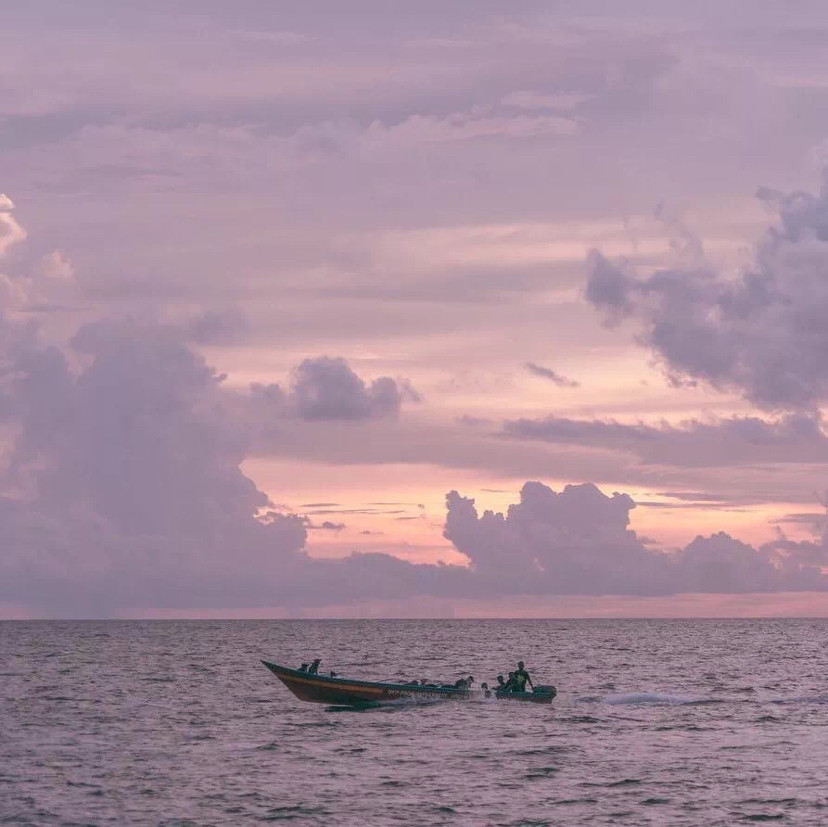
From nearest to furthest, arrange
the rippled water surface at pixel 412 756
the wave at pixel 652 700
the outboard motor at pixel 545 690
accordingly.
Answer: the rippled water surface at pixel 412 756
the outboard motor at pixel 545 690
the wave at pixel 652 700

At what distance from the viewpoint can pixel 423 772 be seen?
54469 mm

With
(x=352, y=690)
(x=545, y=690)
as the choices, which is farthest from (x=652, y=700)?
(x=352, y=690)

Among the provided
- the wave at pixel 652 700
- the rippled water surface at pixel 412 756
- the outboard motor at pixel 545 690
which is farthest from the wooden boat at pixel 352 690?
the wave at pixel 652 700

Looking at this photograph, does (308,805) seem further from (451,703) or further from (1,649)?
(1,649)

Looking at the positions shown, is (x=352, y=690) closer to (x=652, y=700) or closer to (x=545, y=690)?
(x=545, y=690)

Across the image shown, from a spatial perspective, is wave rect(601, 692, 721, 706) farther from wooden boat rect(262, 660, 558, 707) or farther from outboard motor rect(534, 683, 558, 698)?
Result: wooden boat rect(262, 660, 558, 707)

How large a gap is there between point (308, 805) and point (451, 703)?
115ft

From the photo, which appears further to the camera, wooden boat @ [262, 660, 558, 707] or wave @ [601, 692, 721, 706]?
wave @ [601, 692, 721, 706]

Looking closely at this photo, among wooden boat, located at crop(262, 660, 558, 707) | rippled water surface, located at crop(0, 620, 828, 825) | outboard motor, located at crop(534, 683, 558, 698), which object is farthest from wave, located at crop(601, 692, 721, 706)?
wooden boat, located at crop(262, 660, 558, 707)

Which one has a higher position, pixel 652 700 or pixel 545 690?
pixel 545 690

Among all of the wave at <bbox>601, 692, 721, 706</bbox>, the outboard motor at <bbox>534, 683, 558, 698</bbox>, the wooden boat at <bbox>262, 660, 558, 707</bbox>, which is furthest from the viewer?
the wave at <bbox>601, 692, 721, 706</bbox>

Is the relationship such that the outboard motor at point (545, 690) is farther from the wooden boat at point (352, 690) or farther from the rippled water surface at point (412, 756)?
the wooden boat at point (352, 690)

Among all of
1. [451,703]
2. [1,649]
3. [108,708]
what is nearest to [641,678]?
[451,703]

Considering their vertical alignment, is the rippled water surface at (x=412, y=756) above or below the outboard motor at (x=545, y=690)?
below
